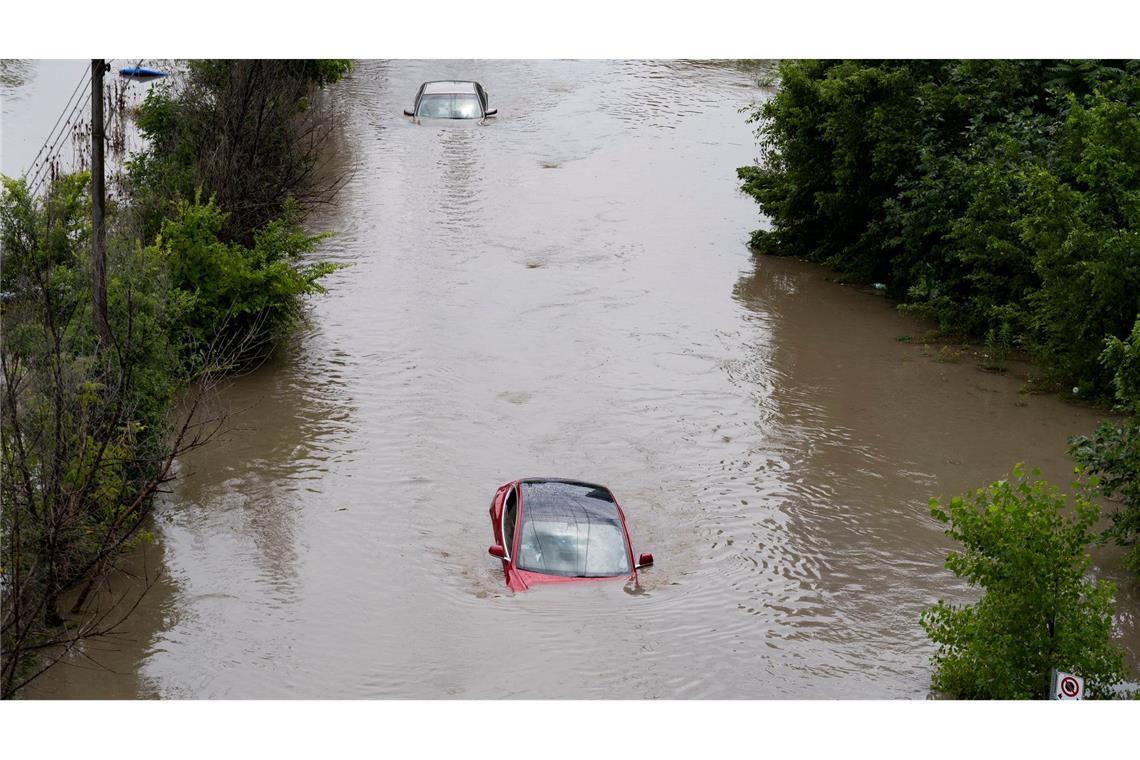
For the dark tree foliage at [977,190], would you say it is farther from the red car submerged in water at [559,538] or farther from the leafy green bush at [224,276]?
the leafy green bush at [224,276]

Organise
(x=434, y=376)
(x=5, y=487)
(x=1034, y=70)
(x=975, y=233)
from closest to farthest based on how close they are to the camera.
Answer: (x=5, y=487), (x=434, y=376), (x=975, y=233), (x=1034, y=70)

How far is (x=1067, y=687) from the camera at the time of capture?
35.7 feet

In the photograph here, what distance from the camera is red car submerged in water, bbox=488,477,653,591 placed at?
44.8 ft

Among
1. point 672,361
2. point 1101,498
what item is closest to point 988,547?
point 1101,498

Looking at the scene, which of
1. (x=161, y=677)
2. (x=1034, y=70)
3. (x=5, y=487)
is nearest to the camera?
(x=5, y=487)

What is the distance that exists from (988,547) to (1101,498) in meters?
6.35

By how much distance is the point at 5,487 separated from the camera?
10.8 metres

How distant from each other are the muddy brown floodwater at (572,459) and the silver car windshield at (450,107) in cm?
334

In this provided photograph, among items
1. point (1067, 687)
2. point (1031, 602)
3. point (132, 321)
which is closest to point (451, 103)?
point (132, 321)

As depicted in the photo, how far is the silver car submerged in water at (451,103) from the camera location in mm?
34094

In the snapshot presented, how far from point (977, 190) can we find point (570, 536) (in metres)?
11.8

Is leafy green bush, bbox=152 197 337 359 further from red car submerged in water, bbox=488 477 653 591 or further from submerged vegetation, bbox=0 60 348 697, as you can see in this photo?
red car submerged in water, bbox=488 477 653 591

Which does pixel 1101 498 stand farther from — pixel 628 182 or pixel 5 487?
pixel 628 182

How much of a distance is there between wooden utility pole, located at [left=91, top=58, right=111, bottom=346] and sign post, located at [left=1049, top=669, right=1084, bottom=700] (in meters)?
9.97
